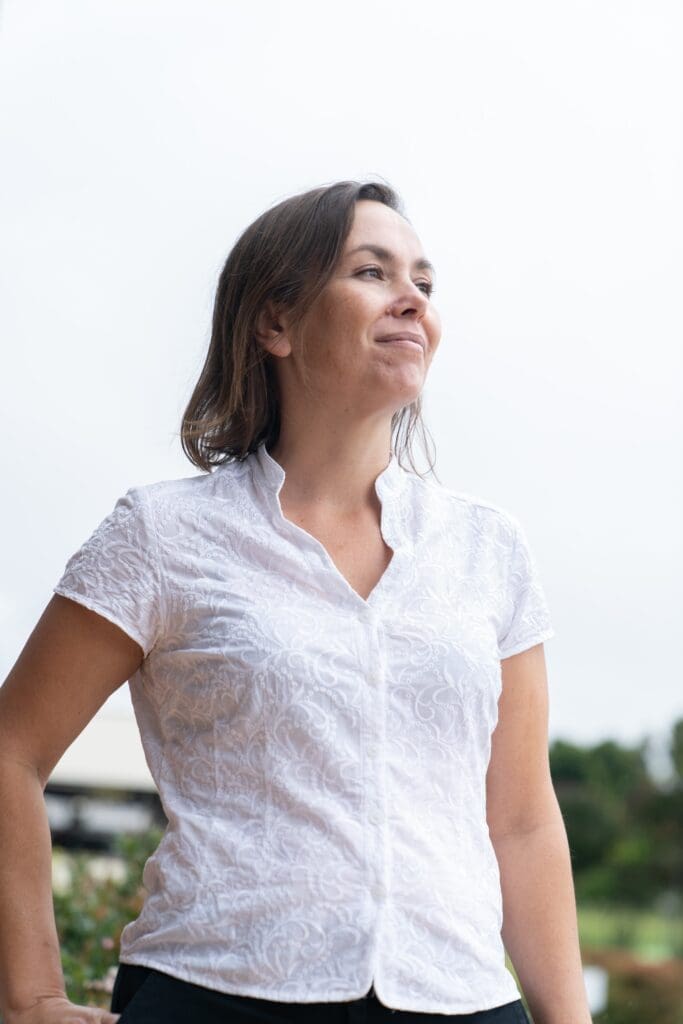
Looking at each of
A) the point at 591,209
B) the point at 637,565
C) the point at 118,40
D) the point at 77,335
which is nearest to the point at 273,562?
the point at 77,335

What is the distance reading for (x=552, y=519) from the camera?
4.04 metres

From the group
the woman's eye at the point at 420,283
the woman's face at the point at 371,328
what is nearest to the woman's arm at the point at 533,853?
the woman's face at the point at 371,328

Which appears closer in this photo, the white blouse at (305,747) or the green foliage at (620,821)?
the white blouse at (305,747)

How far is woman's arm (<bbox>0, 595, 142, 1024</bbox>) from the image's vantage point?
132 cm

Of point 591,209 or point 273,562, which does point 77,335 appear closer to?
point 591,209

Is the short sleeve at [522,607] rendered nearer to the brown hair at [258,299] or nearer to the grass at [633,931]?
the brown hair at [258,299]

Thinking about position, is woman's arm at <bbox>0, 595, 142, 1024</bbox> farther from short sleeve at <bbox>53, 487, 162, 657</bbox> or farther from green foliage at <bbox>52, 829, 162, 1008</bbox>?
green foliage at <bbox>52, 829, 162, 1008</bbox>

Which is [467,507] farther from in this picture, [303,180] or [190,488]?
[303,180]

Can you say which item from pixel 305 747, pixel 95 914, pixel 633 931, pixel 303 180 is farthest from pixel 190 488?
pixel 633 931

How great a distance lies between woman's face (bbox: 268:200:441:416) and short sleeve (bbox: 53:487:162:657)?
0.29 meters

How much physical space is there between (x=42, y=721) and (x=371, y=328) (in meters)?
0.59

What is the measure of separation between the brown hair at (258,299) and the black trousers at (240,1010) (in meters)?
0.65

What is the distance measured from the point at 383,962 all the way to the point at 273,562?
0.44 metres

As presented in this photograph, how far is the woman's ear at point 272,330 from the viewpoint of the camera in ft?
5.15
